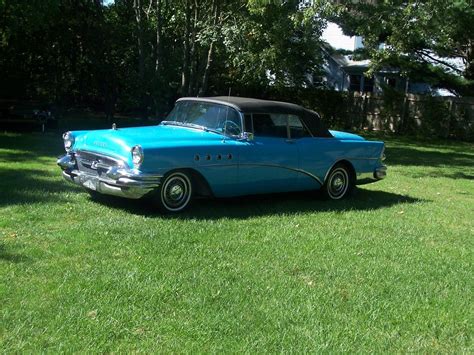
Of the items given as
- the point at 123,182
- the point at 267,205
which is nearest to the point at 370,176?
the point at 267,205

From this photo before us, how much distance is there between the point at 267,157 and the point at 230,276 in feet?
10.4

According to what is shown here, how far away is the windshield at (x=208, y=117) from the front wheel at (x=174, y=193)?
0.97 meters

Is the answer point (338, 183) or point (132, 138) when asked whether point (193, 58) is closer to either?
point (338, 183)

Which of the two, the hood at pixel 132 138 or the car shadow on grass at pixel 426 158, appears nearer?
the hood at pixel 132 138

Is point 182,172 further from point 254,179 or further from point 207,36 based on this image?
point 207,36

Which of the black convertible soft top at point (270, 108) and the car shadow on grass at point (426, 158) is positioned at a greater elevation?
the black convertible soft top at point (270, 108)

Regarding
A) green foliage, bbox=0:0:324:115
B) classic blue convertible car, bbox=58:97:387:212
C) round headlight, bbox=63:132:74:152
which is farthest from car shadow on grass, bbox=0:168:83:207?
green foliage, bbox=0:0:324:115

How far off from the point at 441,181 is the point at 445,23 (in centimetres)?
470

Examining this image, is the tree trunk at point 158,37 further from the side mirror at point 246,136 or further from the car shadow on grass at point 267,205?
the side mirror at point 246,136

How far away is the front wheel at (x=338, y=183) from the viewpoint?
9.02 metres

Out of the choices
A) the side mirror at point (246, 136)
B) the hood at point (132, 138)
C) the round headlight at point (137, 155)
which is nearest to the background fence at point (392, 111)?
the side mirror at point (246, 136)

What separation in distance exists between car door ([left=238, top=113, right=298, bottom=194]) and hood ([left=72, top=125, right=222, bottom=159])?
498mm

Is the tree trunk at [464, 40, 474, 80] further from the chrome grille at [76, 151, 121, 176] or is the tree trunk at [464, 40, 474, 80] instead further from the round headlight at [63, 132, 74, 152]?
the chrome grille at [76, 151, 121, 176]

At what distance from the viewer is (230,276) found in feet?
16.8
